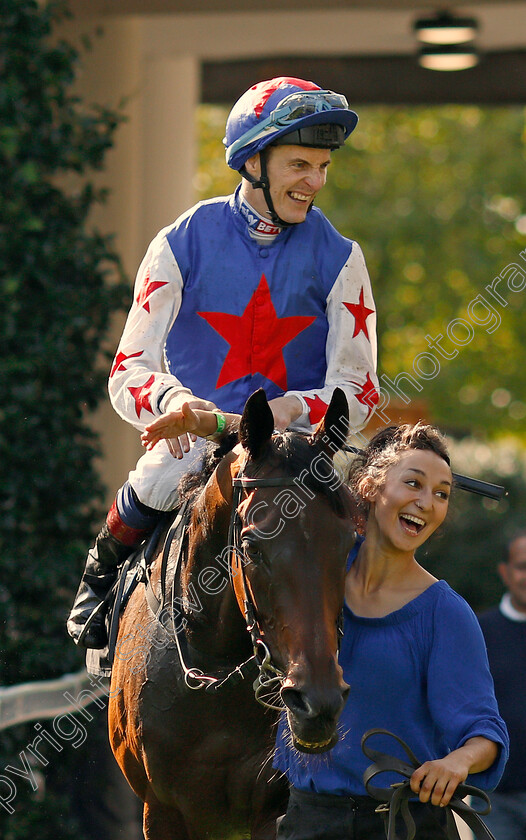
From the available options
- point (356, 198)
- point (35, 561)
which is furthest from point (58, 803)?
point (356, 198)

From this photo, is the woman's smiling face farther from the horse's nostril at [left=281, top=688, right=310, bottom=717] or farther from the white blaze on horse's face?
the horse's nostril at [left=281, top=688, right=310, bottom=717]

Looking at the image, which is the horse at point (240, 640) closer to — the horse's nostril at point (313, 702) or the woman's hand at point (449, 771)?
the horse's nostril at point (313, 702)

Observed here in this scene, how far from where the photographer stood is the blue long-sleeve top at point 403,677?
303cm

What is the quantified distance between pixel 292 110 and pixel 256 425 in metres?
0.98

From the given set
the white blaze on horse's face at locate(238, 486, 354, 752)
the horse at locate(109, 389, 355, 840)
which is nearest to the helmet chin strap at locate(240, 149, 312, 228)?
the horse at locate(109, 389, 355, 840)

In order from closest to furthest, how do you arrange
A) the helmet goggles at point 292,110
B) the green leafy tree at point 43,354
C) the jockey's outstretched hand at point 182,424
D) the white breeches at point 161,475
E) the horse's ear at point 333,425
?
1. the horse's ear at point 333,425
2. the jockey's outstretched hand at point 182,424
3. the helmet goggles at point 292,110
4. the white breeches at point 161,475
5. the green leafy tree at point 43,354

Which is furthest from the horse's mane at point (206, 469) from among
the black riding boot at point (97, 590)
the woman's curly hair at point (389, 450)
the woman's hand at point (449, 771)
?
the woman's hand at point (449, 771)

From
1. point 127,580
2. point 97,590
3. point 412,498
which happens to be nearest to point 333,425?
point 412,498

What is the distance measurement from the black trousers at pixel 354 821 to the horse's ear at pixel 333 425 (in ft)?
2.95

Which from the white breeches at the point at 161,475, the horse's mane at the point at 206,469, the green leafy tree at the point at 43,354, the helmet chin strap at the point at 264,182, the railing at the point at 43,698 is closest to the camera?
the horse's mane at the point at 206,469

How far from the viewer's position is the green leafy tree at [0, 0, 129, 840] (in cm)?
594

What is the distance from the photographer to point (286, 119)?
3.41 m

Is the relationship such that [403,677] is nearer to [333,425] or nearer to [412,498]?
[412,498]

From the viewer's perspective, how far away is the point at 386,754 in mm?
2969
